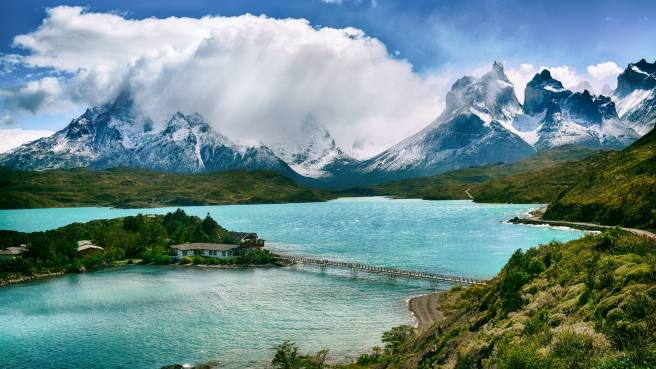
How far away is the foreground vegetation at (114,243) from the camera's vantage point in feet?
383

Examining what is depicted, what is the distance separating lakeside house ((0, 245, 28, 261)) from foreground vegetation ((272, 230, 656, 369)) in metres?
97.8

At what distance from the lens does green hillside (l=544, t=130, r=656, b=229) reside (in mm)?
119981

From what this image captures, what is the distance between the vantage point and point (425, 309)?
7325cm

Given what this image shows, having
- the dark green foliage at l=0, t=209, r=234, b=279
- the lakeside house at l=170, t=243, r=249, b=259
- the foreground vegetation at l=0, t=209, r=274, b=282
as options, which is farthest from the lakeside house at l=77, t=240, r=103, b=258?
the lakeside house at l=170, t=243, r=249, b=259

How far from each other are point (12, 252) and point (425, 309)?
10408 cm

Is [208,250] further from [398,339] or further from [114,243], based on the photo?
[398,339]

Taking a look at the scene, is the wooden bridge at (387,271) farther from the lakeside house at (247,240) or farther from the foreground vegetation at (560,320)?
the foreground vegetation at (560,320)

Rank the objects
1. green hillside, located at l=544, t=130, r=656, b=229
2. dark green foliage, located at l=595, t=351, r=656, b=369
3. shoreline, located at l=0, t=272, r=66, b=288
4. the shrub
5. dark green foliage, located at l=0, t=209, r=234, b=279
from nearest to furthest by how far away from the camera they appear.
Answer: dark green foliage, located at l=595, t=351, r=656, b=369 < the shrub < shoreline, located at l=0, t=272, r=66, b=288 < dark green foliage, located at l=0, t=209, r=234, b=279 < green hillside, located at l=544, t=130, r=656, b=229

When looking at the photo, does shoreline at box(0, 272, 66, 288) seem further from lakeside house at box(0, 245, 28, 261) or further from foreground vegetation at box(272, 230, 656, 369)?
foreground vegetation at box(272, 230, 656, 369)

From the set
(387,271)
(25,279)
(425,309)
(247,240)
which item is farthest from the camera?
(247,240)

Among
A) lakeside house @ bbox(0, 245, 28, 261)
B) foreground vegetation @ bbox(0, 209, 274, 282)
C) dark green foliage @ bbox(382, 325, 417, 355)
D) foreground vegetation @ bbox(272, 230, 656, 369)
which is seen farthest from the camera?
lakeside house @ bbox(0, 245, 28, 261)

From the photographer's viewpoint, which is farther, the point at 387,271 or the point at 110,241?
the point at 110,241

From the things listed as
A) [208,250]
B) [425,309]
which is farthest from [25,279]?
[425,309]

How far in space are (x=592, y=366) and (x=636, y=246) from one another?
68.5ft
